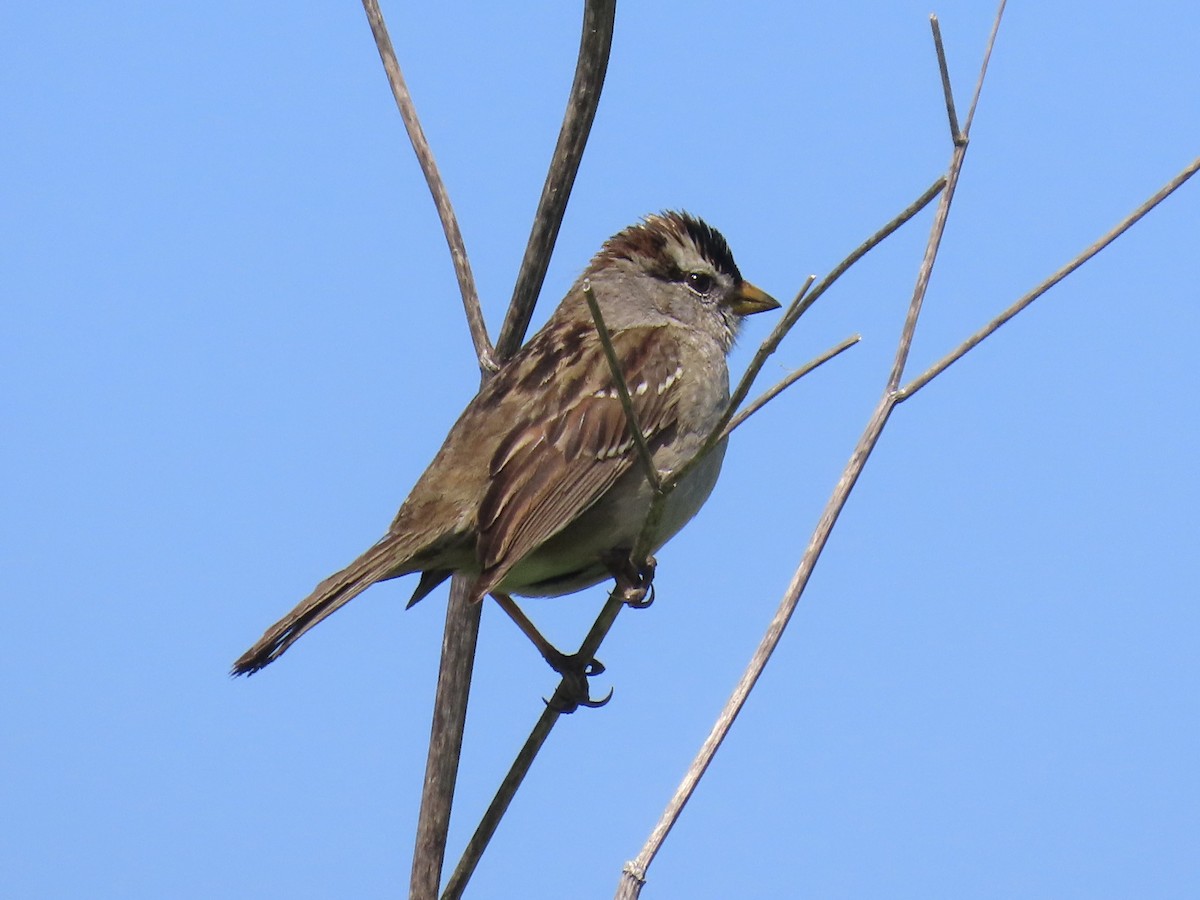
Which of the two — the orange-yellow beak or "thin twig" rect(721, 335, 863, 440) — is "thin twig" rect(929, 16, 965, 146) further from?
the orange-yellow beak

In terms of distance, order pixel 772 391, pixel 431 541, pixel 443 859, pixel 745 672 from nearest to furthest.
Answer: pixel 772 391
pixel 745 672
pixel 443 859
pixel 431 541

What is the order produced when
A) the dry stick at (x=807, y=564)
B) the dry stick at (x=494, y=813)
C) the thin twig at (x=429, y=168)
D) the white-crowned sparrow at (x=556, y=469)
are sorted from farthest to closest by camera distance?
the white-crowned sparrow at (x=556, y=469)
the thin twig at (x=429, y=168)
the dry stick at (x=494, y=813)
the dry stick at (x=807, y=564)

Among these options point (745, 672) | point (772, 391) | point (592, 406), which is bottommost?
point (745, 672)

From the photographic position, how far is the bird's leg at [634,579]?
447 cm

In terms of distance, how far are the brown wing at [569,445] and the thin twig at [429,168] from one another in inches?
21.5

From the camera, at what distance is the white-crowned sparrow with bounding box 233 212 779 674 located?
4355 mm

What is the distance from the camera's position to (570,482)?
460cm

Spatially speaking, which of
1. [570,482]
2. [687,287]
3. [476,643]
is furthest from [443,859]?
[687,287]

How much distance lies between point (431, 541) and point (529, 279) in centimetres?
102

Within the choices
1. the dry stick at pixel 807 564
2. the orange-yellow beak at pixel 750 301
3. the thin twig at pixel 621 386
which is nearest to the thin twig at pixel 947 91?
the dry stick at pixel 807 564

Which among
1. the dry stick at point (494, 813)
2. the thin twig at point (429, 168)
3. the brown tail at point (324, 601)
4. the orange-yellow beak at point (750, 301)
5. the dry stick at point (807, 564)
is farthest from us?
the orange-yellow beak at point (750, 301)

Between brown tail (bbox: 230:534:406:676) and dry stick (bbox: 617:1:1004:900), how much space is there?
123 centimetres

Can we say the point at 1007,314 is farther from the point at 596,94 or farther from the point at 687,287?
the point at 687,287

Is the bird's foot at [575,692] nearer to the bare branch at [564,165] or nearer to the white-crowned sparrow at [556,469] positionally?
the white-crowned sparrow at [556,469]
